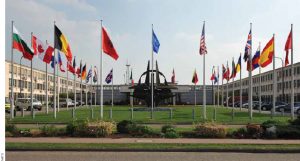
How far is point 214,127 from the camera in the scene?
19016 millimetres

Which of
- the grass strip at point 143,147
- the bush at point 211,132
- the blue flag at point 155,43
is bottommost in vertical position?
the grass strip at point 143,147

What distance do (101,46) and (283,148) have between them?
17871mm

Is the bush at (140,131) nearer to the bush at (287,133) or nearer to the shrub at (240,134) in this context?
the shrub at (240,134)

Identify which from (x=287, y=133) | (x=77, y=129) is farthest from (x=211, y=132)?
(x=77, y=129)

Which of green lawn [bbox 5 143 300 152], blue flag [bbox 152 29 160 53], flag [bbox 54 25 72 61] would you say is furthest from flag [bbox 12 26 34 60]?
green lawn [bbox 5 143 300 152]

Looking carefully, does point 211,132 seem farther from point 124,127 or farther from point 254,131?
point 124,127

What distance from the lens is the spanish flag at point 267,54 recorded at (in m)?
34.2
